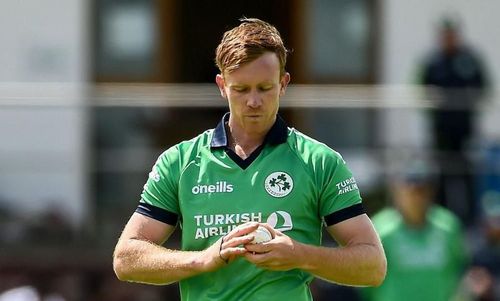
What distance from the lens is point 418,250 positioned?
10.9 meters

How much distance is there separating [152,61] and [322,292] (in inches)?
136

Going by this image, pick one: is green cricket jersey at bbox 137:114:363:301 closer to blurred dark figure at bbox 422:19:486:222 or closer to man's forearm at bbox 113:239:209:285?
man's forearm at bbox 113:239:209:285

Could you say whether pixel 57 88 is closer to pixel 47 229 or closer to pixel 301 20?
pixel 47 229

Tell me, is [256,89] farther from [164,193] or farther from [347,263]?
[347,263]

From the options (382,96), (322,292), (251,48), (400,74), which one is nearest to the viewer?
(251,48)

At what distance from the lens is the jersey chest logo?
5289 mm

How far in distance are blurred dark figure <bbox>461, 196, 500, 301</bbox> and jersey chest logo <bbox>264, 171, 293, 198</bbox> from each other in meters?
6.41

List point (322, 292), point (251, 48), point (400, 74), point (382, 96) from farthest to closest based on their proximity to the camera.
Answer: point (400, 74)
point (382, 96)
point (322, 292)
point (251, 48)

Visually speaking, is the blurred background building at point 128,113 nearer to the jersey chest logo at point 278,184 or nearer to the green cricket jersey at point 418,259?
the green cricket jersey at point 418,259

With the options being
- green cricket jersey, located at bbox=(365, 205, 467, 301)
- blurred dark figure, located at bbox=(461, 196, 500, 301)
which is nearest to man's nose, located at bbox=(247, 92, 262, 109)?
green cricket jersey, located at bbox=(365, 205, 467, 301)

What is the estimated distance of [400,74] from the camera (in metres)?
13.7

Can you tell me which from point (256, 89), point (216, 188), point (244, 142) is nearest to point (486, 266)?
point (244, 142)

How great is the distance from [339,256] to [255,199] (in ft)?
1.17

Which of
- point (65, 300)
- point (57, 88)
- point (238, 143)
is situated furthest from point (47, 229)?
point (238, 143)
